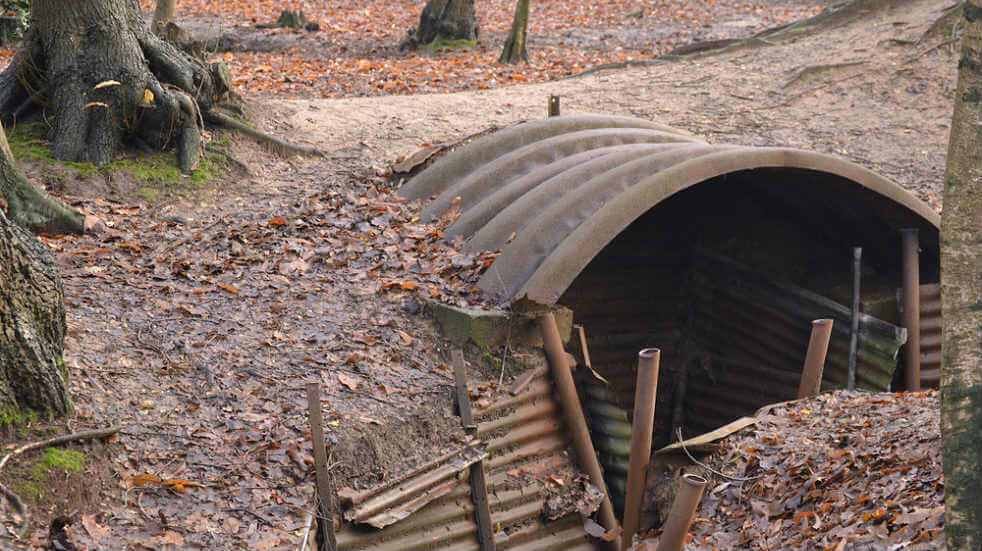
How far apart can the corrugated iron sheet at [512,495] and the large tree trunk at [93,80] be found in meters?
4.49

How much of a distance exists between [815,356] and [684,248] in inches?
150

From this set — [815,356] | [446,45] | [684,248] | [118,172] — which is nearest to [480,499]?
[815,356]

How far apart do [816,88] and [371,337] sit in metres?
9.28

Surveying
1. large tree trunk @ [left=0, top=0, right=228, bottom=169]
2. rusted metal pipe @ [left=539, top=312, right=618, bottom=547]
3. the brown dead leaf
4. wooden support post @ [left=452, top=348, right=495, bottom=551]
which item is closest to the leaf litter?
rusted metal pipe @ [left=539, top=312, right=618, bottom=547]

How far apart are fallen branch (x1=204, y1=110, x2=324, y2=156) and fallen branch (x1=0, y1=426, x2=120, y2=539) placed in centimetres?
495

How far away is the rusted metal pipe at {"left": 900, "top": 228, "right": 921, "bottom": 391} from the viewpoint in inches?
372

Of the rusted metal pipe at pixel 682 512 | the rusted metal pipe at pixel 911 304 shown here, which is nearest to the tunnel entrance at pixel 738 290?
the rusted metal pipe at pixel 911 304

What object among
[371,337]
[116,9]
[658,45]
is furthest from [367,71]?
[371,337]

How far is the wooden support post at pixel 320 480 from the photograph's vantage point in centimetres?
524

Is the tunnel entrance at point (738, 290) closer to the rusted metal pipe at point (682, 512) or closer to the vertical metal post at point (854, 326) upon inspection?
the vertical metal post at point (854, 326)

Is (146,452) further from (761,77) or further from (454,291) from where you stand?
(761,77)

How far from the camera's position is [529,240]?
7.66 m

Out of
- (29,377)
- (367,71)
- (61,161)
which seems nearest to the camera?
(29,377)

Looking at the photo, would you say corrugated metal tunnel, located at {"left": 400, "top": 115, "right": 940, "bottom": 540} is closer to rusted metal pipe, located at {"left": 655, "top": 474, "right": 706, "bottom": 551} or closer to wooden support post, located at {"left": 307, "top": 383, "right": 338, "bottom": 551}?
wooden support post, located at {"left": 307, "top": 383, "right": 338, "bottom": 551}
